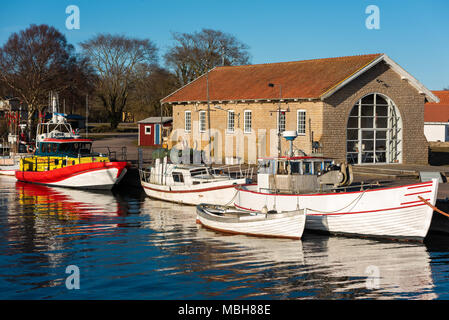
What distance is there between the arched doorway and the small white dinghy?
680 inches

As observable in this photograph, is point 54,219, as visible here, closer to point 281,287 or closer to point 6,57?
point 281,287

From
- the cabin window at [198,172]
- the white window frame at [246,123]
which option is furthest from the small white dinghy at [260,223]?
the white window frame at [246,123]

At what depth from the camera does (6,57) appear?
6988 cm

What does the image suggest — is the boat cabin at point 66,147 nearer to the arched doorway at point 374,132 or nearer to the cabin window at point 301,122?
the cabin window at point 301,122

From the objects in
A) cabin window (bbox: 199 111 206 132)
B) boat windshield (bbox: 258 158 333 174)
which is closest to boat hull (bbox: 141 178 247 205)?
boat windshield (bbox: 258 158 333 174)

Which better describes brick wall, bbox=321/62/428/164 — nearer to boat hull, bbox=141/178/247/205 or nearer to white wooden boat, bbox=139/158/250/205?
white wooden boat, bbox=139/158/250/205

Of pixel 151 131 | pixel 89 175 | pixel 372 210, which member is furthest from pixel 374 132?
pixel 151 131

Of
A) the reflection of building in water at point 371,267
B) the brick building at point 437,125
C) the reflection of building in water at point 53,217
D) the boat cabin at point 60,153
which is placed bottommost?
the reflection of building in water at point 371,267

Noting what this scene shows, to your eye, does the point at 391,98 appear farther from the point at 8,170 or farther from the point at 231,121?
the point at 8,170

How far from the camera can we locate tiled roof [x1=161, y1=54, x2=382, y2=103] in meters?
40.1

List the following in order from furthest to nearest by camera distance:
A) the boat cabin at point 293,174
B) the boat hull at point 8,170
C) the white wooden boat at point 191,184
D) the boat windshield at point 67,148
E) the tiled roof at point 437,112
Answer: the tiled roof at point 437,112
the boat hull at point 8,170
the boat windshield at point 67,148
the white wooden boat at point 191,184
the boat cabin at point 293,174

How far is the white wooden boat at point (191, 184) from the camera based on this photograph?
2944 centimetres

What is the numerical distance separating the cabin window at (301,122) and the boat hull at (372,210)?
1569 cm
